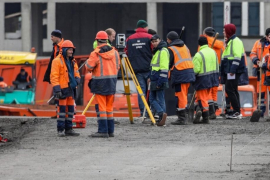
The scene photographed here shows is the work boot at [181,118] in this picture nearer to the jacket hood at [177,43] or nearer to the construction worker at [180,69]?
the construction worker at [180,69]

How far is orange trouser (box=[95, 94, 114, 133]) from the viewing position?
1695cm

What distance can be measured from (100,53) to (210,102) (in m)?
4.96

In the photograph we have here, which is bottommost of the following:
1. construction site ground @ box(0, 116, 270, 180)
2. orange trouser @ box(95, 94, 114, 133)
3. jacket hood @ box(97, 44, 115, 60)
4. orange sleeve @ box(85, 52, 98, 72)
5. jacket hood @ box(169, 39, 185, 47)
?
construction site ground @ box(0, 116, 270, 180)

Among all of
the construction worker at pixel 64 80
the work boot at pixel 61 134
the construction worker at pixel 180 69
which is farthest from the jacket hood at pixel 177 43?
the work boot at pixel 61 134

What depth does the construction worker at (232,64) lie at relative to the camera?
2125 centimetres

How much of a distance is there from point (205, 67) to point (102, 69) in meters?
3.99

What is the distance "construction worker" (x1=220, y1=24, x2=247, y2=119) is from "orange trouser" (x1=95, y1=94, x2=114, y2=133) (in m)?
4.83

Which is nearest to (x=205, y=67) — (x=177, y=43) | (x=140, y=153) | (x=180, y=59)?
(x=180, y=59)

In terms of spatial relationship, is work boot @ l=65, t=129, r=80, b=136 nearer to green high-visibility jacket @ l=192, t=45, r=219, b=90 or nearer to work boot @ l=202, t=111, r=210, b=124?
work boot @ l=202, t=111, r=210, b=124

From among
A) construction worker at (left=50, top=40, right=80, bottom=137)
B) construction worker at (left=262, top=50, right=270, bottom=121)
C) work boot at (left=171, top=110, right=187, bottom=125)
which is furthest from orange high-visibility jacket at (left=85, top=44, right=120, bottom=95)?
construction worker at (left=262, top=50, right=270, bottom=121)

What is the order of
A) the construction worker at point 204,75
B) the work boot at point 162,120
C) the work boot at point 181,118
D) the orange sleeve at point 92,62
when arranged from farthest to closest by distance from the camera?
the construction worker at point 204,75 → the work boot at point 181,118 → the work boot at point 162,120 → the orange sleeve at point 92,62

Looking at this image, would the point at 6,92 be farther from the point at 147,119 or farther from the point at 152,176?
the point at 152,176

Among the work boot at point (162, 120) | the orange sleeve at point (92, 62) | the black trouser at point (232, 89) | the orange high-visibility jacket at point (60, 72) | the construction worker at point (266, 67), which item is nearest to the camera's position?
the orange sleeve at point (92, 62)

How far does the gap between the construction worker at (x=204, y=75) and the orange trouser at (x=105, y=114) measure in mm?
3496
